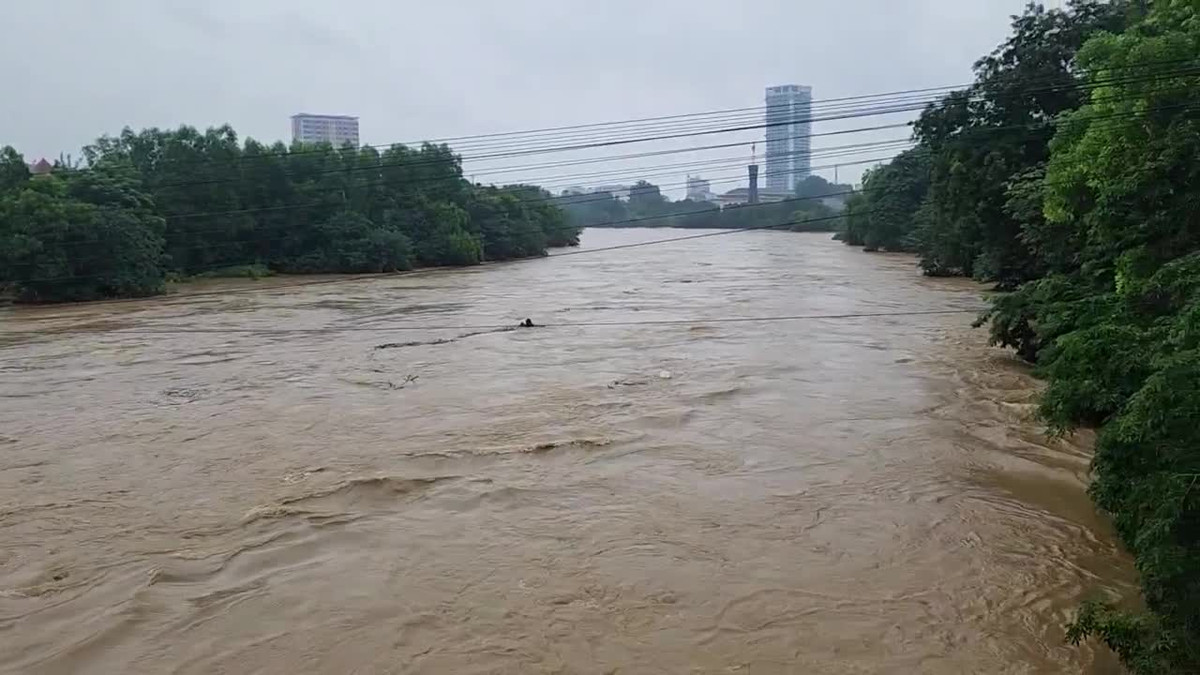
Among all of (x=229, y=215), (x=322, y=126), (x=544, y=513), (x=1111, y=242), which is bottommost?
(x=544, y=513)

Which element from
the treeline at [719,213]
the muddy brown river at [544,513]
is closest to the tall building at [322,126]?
the treeline at [719,213]

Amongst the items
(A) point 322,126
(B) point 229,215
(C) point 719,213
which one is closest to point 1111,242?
(B) point 229,215

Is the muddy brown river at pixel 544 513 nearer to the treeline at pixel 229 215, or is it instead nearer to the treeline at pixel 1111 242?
the treeline at pixel 1111 242

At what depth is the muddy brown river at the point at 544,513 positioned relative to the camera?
5457 mm

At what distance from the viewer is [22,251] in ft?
82.7

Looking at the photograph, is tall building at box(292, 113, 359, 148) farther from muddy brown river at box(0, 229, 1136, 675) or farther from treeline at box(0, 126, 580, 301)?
muddy brown river at box(0, 229, 1136, 675)

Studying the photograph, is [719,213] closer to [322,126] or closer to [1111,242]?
[322,126]

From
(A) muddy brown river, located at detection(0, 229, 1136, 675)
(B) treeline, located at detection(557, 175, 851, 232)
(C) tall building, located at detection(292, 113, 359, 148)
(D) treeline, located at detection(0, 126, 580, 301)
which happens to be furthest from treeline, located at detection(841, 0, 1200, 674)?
(C) tall building, located at detection(292, 113, 359, 148)

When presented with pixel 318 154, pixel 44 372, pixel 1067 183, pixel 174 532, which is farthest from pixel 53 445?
pixel 318 154

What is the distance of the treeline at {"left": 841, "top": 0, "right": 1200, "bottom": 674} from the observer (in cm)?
445

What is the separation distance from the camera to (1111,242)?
9828 mm

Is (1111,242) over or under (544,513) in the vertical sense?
over

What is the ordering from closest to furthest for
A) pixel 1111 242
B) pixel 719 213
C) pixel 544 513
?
pixel 544 513 < pixel 1111 242 < pixel 719 213

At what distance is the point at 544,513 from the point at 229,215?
102ft
